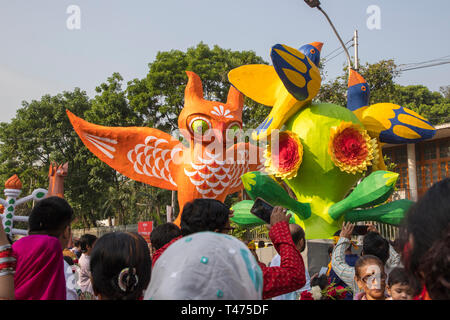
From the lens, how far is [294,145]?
6270mm

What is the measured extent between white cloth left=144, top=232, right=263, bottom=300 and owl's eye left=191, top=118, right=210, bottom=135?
22.5ft

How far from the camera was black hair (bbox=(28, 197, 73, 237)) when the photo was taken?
2197 mm

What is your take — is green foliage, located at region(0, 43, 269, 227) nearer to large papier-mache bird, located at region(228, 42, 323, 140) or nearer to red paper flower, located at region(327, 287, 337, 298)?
large papier-mache bird, located at region(228, 42, 323, 140)

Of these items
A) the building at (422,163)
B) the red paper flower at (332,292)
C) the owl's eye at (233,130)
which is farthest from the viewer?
the building at (422,163)

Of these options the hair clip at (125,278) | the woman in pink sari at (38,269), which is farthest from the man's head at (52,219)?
the hair clip at (125,278)

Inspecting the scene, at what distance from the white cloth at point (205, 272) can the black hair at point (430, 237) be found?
0.42 meters

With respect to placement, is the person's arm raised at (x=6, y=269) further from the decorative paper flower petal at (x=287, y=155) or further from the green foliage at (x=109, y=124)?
the green foliage at (x=109, y=124)

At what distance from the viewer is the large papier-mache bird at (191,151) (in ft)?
26.6

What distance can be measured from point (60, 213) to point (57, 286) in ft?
1.28

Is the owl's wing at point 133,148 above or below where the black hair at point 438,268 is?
above

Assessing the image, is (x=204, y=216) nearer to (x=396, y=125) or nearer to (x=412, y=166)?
(x=396, y=125)

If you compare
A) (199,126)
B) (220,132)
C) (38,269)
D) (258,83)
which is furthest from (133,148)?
(38,269)
